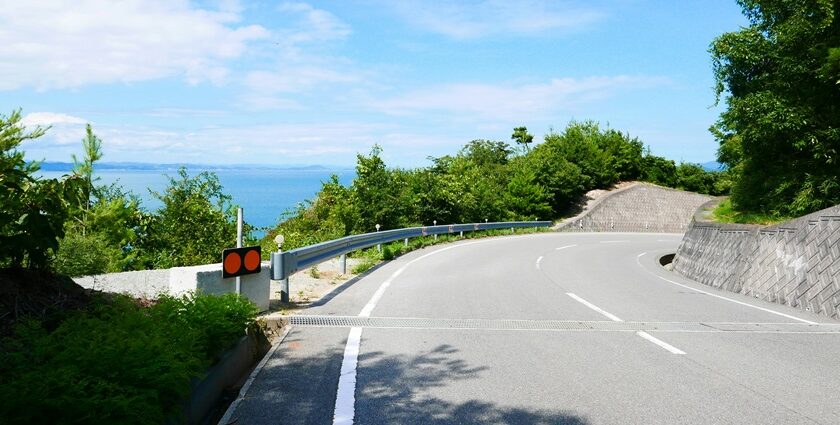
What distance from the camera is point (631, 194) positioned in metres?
55.3

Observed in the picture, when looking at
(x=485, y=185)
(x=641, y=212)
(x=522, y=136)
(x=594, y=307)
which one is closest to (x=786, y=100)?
(x=594, y=307)

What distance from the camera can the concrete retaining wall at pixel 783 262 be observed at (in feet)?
33.1

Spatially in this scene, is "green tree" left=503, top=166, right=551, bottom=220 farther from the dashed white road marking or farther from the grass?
the dashed white road marking

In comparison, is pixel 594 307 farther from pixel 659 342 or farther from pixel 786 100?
pixel 786 100

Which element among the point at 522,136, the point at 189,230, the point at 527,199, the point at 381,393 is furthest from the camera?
the point at 522,136

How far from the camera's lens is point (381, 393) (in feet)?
16.3

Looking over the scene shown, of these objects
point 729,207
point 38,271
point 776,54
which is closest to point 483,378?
point 38,271

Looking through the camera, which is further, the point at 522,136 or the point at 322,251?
the point at 522,136

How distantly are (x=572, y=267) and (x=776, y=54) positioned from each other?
9511 millimetres

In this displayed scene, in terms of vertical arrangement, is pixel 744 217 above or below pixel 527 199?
below

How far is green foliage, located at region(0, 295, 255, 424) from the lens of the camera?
2928 millimetres

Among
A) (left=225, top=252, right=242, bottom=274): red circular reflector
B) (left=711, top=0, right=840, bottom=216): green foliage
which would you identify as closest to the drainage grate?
(left=225, top=252, right=242, bottom=274): red circular reflector

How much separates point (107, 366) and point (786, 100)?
773 inches

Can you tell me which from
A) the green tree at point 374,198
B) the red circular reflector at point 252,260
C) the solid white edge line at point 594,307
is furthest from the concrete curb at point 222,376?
the green tree at point 374,198
